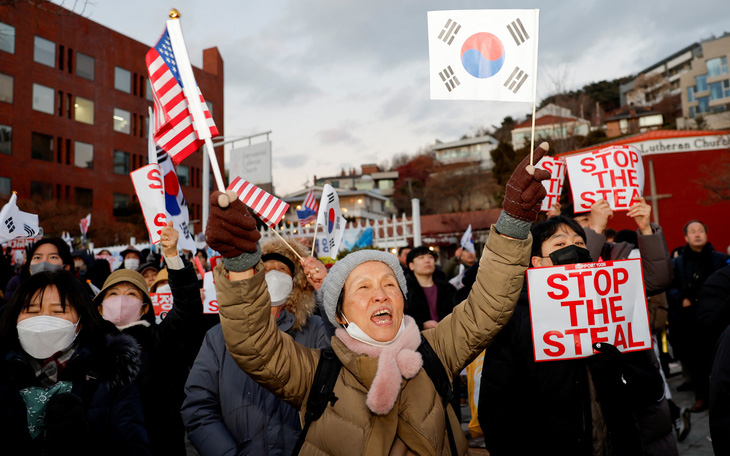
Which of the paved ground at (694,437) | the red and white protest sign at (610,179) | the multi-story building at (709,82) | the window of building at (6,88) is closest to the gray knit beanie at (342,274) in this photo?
the red and white protest sign at (610,179)

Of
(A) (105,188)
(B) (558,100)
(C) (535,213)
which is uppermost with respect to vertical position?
(B) (558,100)

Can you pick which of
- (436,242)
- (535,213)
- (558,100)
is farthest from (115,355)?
(436,242)

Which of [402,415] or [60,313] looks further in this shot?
[60,313]

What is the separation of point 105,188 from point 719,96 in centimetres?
6038

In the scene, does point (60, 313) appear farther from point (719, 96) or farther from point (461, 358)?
point (719, 96)

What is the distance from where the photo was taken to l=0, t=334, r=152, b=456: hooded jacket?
2361 millimetres

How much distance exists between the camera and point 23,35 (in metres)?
31.8

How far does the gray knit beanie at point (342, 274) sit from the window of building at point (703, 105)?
67.6 m

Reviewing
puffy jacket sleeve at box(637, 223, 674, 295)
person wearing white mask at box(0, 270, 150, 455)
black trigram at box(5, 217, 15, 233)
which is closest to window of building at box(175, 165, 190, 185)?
black trigram at box(5, 217, 15, 233)

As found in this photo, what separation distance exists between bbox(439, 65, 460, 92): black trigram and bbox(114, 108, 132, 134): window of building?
1593 inches

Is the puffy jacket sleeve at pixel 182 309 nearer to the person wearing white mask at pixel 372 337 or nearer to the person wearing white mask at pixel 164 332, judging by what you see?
the person wearing white mask at pixel 164 332

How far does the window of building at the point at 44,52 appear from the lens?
3266cm

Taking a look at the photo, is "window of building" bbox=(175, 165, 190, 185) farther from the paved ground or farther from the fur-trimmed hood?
the fur-trimmed hood

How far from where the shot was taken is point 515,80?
2.74 m
